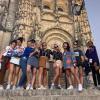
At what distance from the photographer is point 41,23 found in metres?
22.5

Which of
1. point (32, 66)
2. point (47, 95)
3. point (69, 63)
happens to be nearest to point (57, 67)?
point (69, 63)

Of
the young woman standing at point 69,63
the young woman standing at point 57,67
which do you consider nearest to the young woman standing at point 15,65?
the young woman standing at point 57,67

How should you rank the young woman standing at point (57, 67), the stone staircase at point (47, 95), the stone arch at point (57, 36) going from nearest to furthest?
the stone staircase at point (47, 95), the young woman standing at point (57, 67), the stone arch at point (57, 36)

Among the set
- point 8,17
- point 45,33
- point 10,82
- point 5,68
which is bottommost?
point 10,82

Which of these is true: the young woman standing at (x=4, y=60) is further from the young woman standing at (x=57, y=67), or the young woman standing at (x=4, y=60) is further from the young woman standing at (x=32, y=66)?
the young woman standing at (x=57, y=67)

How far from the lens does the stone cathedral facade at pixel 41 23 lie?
20.9 m

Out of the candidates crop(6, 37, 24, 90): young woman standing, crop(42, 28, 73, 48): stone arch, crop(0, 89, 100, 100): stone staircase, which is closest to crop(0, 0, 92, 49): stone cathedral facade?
crop(42, 28, 73, 48): stone arch

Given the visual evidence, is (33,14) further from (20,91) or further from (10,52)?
(20,91)

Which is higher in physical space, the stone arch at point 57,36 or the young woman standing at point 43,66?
the stone arch at point 57,36

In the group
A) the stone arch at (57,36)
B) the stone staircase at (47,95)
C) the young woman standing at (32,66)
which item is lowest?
the stone staircase at (47,95)

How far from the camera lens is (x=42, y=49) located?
787 cm

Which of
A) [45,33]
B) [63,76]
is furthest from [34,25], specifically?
[63,76]

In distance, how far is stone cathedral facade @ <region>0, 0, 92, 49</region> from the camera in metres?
20.9

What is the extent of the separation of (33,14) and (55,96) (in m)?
16.7
